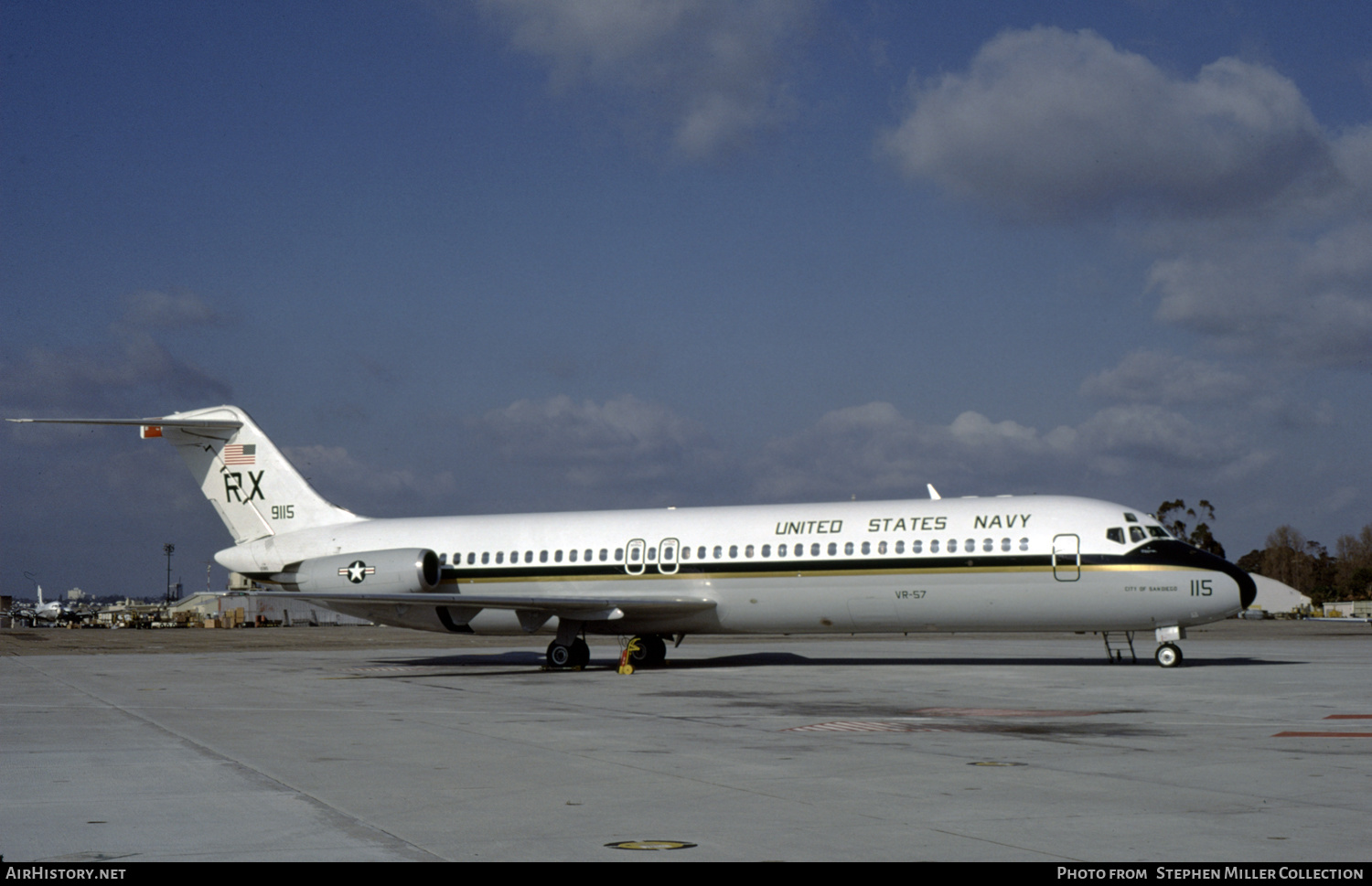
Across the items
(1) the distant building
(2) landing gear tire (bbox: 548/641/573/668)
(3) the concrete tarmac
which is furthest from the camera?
(1) the distant building

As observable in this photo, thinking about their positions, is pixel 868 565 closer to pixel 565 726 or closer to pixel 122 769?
pixel 565 726

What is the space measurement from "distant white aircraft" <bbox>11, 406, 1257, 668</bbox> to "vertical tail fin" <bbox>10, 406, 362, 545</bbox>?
0.04 metres

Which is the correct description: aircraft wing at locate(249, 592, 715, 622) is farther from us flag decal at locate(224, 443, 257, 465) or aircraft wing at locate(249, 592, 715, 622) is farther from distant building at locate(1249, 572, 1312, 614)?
distant building at locate(1249, 572, 1312, 614)

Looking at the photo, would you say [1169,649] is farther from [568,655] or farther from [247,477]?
[247,477]

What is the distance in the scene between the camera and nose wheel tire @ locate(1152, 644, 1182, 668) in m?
26.2

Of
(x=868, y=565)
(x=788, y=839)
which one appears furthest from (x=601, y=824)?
(x=868, y=565)

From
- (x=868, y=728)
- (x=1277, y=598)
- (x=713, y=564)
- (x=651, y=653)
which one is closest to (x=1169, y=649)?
(x=713, y=564)

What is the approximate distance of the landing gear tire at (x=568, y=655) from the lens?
30203mm

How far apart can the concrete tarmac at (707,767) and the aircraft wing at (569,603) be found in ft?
7.55

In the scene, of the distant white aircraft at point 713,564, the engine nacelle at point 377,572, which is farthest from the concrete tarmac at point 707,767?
the engine nacelle at point 377,572

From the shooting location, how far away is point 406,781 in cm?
1134

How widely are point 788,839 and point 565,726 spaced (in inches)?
336

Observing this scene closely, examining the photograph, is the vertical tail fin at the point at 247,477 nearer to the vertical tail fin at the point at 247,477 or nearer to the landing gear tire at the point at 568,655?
the vertical tail fin at the point at 247,477

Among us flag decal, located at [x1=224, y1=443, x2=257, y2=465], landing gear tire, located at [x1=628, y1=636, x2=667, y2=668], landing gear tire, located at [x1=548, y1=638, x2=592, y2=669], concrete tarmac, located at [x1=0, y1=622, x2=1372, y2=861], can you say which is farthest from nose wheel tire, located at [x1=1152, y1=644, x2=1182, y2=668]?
us flag decal, located at [x1=224, y1=443, x2=257, y2=465]
